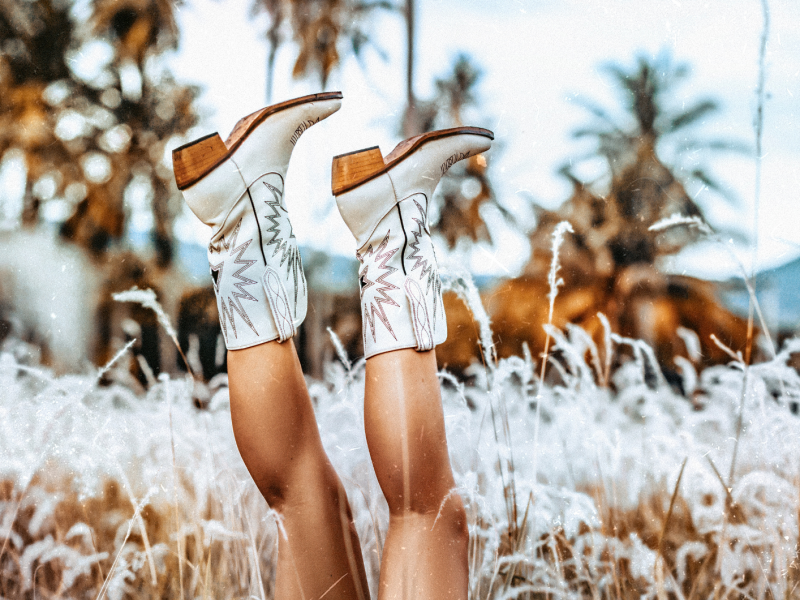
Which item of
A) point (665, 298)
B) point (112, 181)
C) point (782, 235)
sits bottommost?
point (665, 298)

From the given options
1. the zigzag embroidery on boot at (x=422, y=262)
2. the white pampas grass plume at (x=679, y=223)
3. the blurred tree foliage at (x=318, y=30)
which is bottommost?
the zigzag embroidery on boot at (x=422, y=262)

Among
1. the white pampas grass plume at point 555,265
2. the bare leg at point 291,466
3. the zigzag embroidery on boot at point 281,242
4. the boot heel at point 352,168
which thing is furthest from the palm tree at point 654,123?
the bare leg at point 291,466

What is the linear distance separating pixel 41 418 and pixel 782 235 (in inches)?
54.5

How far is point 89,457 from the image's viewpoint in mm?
1041

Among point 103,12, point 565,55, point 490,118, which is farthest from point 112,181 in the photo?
point 565,55

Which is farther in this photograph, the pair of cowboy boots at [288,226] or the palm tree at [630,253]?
the palm tree at [630,253]

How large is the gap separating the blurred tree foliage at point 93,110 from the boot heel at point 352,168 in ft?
1.34

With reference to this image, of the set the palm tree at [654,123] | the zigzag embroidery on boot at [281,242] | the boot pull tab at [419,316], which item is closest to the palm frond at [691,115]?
the palm tree at [654,123]

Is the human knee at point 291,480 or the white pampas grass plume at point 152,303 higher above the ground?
the white pampas grass plume at point 152,303

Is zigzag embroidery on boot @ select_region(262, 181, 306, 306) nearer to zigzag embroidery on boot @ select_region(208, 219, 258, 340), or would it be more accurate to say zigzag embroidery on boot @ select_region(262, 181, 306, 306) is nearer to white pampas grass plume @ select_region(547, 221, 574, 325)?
zigzag embroidery on boot @ select_region(208, 219, 258, 340)

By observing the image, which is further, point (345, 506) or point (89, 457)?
point (89, 457)

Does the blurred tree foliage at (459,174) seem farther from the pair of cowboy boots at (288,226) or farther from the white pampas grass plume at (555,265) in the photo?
the pair of cowboy boots at (288,226)

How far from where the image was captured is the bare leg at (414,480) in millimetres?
744

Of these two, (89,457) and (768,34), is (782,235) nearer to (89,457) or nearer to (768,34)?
(768,34)
